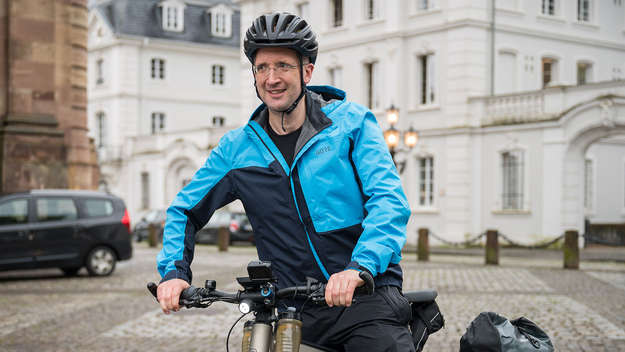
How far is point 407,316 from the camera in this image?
301cm

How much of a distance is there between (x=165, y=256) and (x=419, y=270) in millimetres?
14685

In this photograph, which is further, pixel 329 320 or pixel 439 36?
pixel 439 36

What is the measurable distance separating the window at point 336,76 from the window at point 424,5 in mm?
4533

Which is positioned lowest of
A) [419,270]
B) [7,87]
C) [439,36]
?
[419,270]

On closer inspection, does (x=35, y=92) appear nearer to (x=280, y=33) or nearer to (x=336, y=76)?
(x=280, y=33)

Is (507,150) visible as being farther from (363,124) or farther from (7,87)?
(363,124)

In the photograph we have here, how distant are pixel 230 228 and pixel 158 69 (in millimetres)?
20740

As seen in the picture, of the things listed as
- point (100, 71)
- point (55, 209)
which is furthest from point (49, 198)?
point (100, 71)

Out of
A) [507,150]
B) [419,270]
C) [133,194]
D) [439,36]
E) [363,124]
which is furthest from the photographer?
[133,194]

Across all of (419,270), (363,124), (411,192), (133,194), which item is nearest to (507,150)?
(411,192)

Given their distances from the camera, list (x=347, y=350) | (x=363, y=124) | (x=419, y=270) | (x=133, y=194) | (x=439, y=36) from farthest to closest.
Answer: (x=133, y=194) < (x=439, y=36) < (x=419, y=270) < (x=363, y=124) < (x=347, y=350)

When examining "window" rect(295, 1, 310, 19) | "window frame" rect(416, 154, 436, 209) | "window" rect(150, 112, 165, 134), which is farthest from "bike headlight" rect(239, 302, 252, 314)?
"window" rect(150, 112, 165, 134)

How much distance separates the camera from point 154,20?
48.5 meters

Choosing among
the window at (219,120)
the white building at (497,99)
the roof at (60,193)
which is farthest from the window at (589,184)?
the window at (219,120)
